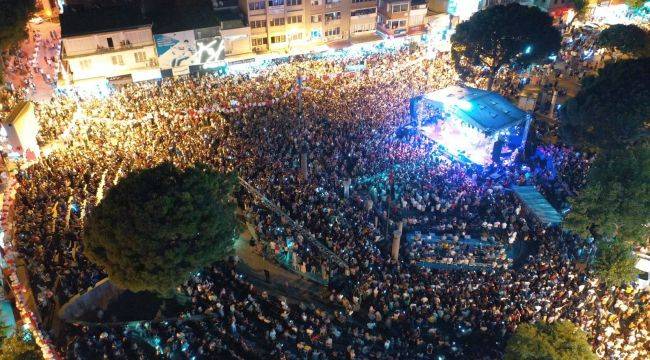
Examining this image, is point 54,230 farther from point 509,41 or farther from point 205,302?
point 509,41

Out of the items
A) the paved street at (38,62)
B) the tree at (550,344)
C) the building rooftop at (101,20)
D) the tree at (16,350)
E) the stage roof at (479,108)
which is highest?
the building rooftop at (101,20)

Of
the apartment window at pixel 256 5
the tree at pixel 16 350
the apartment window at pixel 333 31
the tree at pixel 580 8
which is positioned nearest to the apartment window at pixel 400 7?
the apartment window at pixel 333 31

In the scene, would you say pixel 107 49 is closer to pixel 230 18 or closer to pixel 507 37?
pixel 230 18

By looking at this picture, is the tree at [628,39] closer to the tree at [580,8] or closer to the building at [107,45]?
the tree at [580,8]

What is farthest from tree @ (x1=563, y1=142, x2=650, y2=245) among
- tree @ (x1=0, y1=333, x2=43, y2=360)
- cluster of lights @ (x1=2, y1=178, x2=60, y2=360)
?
cluster of lights @ (x1=2, y1=178, x2=60, y2=360)

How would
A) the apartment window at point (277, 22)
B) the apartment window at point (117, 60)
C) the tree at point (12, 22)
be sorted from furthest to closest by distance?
the apartment window at point (277, 22), the apartment window at point (117, 60), the tree at point (12, 22)

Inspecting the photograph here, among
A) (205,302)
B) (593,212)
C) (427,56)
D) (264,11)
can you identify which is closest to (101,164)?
(205,302)
